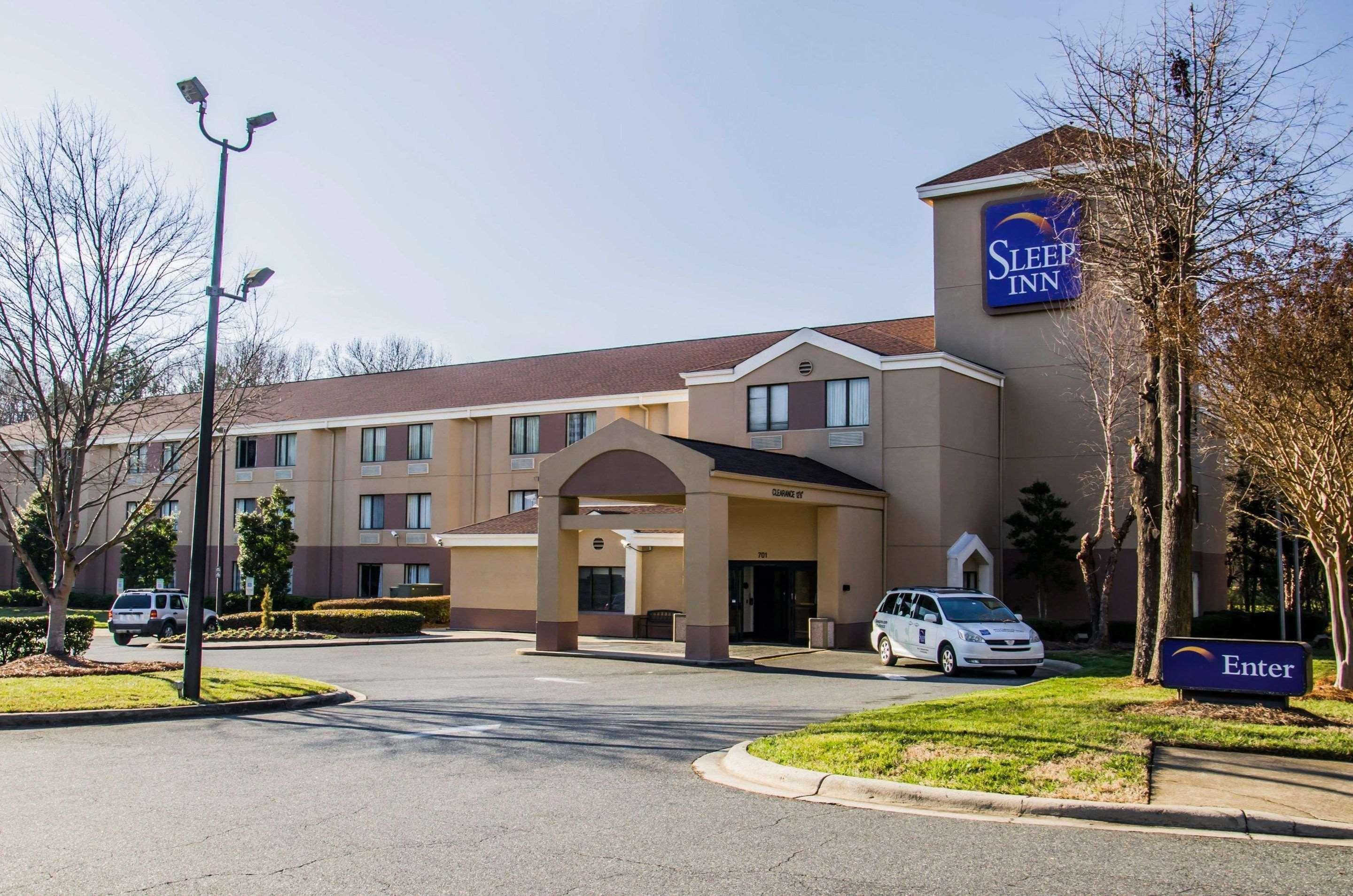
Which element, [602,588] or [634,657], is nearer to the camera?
[634,657]

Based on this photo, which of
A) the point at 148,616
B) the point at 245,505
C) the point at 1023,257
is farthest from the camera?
the point at 245,505

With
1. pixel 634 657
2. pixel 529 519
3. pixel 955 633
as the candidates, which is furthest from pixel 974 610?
pixel 529 519

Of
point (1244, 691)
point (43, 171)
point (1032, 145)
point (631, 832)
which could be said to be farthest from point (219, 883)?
point (1032, 145)

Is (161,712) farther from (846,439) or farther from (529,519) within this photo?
(529,519)

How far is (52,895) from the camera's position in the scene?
20.8ft

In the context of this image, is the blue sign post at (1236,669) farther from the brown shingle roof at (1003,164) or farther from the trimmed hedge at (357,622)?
the trimmed hedge at (357,622)

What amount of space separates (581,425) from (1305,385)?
27980 mm

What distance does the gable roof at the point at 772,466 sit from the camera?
81.8 ft

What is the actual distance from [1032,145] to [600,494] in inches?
657

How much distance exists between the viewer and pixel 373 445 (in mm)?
45312

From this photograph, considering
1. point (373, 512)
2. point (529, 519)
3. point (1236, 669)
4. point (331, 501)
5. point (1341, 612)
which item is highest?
point (331, 501)

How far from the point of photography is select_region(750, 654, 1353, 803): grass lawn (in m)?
9.12

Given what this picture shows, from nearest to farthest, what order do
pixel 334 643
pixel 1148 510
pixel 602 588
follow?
pixel 1148 510 < pixel 334 643 < pixel 602 588

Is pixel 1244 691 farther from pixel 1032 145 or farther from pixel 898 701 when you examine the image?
pixel 1032 145
